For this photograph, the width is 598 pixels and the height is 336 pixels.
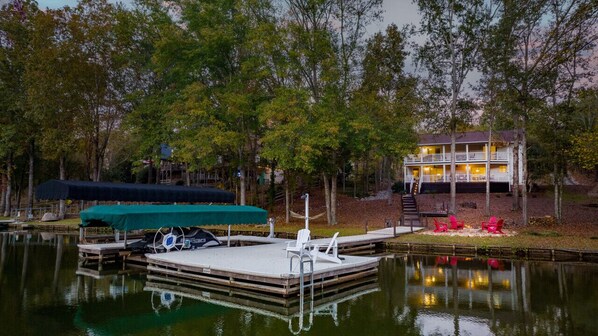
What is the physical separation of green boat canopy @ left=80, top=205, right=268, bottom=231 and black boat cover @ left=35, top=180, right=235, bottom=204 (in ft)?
6.26

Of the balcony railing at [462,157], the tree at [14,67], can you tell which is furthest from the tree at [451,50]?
the tree at [14,67]

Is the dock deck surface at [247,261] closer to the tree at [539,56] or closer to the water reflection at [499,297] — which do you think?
the water reflection at [499,297]

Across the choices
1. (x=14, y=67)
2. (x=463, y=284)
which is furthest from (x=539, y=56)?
(x=14, y=67)

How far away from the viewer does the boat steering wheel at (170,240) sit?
1858 cm

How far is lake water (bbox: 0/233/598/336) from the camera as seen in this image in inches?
368

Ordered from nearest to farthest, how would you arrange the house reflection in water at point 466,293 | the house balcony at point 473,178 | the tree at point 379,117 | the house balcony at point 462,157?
the house reflection in water at point 466,293
the tree at point 379,117
the house balcony at point 473,178
the house balcony at point 462,157

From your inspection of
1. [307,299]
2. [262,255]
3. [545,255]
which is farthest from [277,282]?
[545,255]

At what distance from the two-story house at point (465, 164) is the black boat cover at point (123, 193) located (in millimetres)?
21758

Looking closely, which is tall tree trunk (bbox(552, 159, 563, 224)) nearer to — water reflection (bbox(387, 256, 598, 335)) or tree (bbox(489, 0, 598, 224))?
tree (bbox(489, 0, 598, 224))

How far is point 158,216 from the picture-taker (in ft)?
56.1

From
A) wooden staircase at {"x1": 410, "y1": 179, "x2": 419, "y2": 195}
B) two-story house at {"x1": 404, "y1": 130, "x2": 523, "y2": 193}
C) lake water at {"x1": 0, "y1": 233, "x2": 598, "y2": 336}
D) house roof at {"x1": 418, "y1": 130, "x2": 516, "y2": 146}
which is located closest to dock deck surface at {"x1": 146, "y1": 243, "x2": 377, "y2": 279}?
lake water at {"x1": 0, "y1": 233, "x2": 598, "y2": 336}

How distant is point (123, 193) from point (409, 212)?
64.0 ft

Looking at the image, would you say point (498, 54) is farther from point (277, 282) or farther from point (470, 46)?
point (277, 282)

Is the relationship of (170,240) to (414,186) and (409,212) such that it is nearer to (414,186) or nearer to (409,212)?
(409,212)
